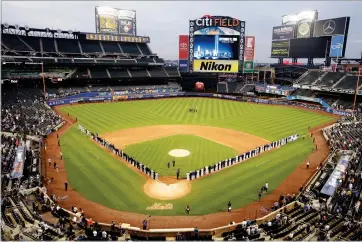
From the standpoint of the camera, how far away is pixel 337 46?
66500mm

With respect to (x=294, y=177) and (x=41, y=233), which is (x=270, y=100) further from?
(x=41, y=233)

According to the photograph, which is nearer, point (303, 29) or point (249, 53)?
point (303, 29)

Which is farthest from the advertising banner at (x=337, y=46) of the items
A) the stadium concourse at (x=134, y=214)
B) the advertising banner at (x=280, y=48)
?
the stadium concourse at (x=134, y=214)

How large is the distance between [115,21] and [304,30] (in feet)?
180

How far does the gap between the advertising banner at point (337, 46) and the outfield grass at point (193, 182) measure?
46479 mm

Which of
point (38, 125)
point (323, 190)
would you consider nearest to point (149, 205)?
point (323, 190)

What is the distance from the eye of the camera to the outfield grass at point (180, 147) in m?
26.9

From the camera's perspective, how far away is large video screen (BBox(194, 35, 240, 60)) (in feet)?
225

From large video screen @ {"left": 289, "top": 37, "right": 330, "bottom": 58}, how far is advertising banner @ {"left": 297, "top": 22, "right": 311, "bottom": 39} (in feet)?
3.87

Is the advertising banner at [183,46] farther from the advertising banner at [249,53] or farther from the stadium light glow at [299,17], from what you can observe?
the stadium light glow at [299,17]

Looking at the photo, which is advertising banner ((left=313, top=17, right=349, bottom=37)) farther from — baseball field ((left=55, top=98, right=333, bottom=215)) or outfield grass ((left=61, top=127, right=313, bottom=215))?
outfield grass ((left=61, top=127, right=313, bottom=215))

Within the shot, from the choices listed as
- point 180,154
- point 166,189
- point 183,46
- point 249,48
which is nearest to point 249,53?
point 249,48

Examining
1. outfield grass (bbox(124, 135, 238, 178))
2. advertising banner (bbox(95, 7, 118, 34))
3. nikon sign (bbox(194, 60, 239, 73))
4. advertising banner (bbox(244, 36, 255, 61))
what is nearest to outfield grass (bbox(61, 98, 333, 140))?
outfield grass (bbox(124, 135, 238, 178))

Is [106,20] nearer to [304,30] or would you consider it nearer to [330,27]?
[304,30]
